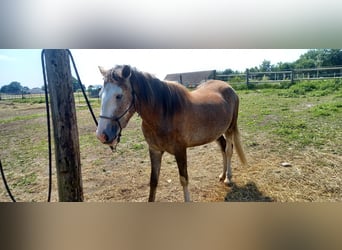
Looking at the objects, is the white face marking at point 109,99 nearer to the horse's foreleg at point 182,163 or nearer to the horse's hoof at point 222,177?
the horse's foreleg at point 182,163

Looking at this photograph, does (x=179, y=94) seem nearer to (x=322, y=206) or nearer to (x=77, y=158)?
(x=77, y=158)

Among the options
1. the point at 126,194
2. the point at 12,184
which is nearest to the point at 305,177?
the point at 126,194

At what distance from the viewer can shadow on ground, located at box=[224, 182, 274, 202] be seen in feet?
3.53

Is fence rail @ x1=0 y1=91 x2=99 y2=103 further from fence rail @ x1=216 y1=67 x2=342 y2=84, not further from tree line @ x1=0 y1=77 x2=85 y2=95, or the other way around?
fence rail @ x1=216 y1=67 x2=342 y2=84

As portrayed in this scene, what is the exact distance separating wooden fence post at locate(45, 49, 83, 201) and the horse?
112 mm

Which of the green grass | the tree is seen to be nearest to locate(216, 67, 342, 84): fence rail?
the tree

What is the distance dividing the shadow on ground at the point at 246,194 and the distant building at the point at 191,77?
658 millimetres

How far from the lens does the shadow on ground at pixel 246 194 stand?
1.08 meters

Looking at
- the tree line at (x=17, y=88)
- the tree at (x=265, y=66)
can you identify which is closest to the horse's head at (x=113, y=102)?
the tree line at (x=17, y=88)

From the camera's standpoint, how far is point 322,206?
0.84 m
